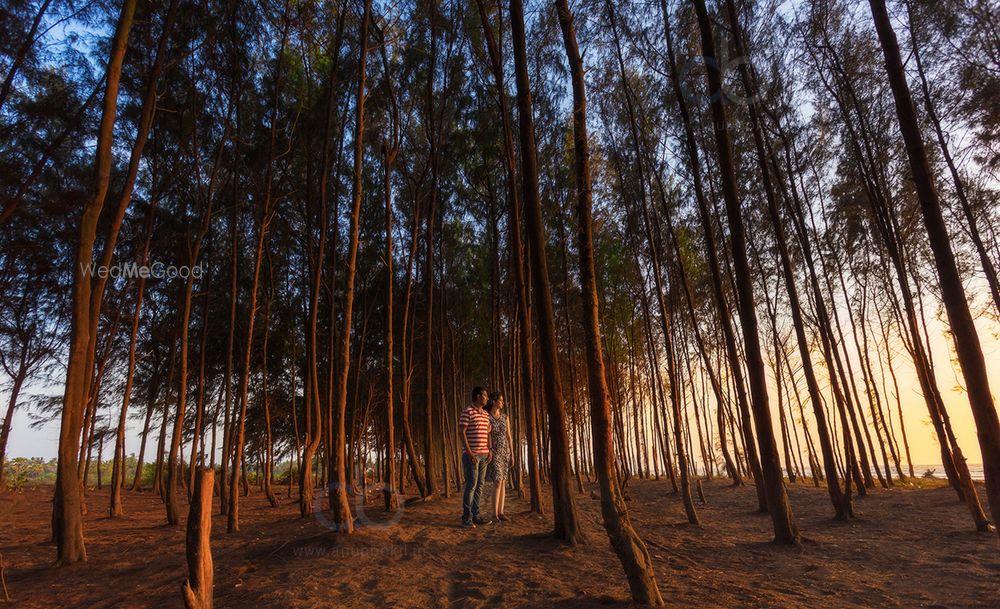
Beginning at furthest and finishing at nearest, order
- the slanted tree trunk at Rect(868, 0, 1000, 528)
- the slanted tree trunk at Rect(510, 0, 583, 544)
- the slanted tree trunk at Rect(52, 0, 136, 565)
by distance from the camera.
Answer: the slanted tree trunk at Rect(52, 0, 136, 565) → the slanted tree trunk at Rect(510, 0, 583, 544) → the slanted tree trunk at Rect(868, 0, 1000, 528)

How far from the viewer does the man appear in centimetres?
644

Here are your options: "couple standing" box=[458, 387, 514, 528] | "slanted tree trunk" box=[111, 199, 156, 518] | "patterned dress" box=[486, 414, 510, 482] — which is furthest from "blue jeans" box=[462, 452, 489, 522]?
"slanted tree trunk" box=[111, 199, 156, 518]

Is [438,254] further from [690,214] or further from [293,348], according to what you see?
[690,214]

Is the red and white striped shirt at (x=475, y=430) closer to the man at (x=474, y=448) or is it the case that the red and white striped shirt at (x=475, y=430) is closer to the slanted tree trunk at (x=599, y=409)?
the man at (x=474, y=448)

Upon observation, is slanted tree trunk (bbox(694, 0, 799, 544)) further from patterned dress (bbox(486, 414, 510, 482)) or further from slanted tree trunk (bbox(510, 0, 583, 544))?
patterned dress (bbox(486, 414, 510, 482))

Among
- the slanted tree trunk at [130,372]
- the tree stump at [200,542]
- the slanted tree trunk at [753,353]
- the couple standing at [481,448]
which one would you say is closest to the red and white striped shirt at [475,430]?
the couple standing at [481,448]

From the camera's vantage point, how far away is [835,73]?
8508mm

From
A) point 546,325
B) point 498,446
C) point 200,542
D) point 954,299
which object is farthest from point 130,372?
point 954,299

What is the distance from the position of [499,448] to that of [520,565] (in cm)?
208

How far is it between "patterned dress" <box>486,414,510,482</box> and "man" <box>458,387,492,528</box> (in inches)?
6.8

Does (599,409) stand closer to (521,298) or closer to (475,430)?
(475,430)

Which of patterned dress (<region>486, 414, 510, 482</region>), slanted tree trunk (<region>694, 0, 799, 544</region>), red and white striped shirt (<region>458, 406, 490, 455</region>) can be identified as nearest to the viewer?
slanted tree trunk (<region>694, 0, 799, 544</region>)

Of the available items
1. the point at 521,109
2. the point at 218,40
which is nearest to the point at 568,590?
the point at 521,109

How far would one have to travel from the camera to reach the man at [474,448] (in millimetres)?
6441
